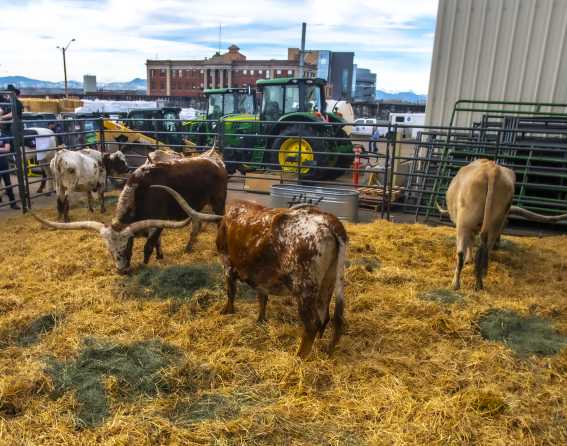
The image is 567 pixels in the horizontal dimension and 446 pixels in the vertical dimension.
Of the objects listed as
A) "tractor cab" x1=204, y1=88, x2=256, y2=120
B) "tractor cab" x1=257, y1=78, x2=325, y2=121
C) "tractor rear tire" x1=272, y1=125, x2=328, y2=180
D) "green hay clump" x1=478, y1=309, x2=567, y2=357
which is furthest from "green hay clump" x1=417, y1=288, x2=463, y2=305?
"tractor cab" x1=204, y1=88, x2=256, y2=120

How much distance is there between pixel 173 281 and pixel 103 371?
1551 mm

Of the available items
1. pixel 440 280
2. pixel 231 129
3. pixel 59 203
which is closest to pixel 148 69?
pixel 231 129

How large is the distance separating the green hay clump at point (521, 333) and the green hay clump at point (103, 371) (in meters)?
2.64

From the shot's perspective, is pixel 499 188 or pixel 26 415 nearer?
pixel 26 415

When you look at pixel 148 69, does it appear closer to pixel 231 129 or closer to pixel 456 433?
pixel 231 129

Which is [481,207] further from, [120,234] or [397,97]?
[397,97]

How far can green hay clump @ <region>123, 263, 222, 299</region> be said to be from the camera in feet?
14.5

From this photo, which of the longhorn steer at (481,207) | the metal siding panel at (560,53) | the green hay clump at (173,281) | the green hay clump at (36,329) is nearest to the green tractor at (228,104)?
the metal siding panel at (560,53)

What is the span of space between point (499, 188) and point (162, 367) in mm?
3715

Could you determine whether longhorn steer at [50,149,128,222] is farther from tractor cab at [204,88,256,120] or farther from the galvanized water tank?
tractor cab at [204,88,256,120]

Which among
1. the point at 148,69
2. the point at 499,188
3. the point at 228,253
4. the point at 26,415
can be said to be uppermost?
the point at 148,69

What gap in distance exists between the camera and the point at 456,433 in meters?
2.59

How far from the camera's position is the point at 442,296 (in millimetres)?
4410

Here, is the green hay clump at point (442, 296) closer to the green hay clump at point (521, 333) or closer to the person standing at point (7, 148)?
the green hay clump at point (521, 333)
